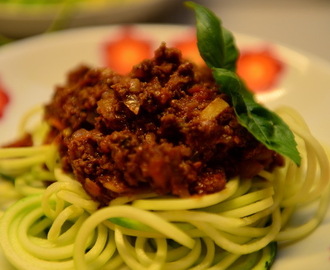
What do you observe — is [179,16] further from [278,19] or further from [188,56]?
[188,56]

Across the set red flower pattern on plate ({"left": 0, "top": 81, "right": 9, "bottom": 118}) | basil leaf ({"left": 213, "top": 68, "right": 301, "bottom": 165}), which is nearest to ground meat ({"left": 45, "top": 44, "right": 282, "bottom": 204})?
basil leaf ({"left": 213, "top": 68, "right": 301, "bottom": 165})

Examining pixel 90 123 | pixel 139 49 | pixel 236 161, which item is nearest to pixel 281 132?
pixel 236 161

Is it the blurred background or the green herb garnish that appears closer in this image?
the green herb garnish

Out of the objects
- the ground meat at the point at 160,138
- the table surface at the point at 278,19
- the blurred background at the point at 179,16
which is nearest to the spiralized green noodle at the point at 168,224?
the ground meat at the point at 160,138

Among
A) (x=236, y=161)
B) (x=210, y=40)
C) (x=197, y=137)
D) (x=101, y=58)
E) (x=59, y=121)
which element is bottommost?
(x=101, y=58)

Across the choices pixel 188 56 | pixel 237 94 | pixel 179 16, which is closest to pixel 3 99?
pixel 188 56

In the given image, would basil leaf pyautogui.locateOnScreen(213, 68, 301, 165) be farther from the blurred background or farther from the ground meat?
the blurred background

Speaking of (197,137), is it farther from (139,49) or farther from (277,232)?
(139,49)
